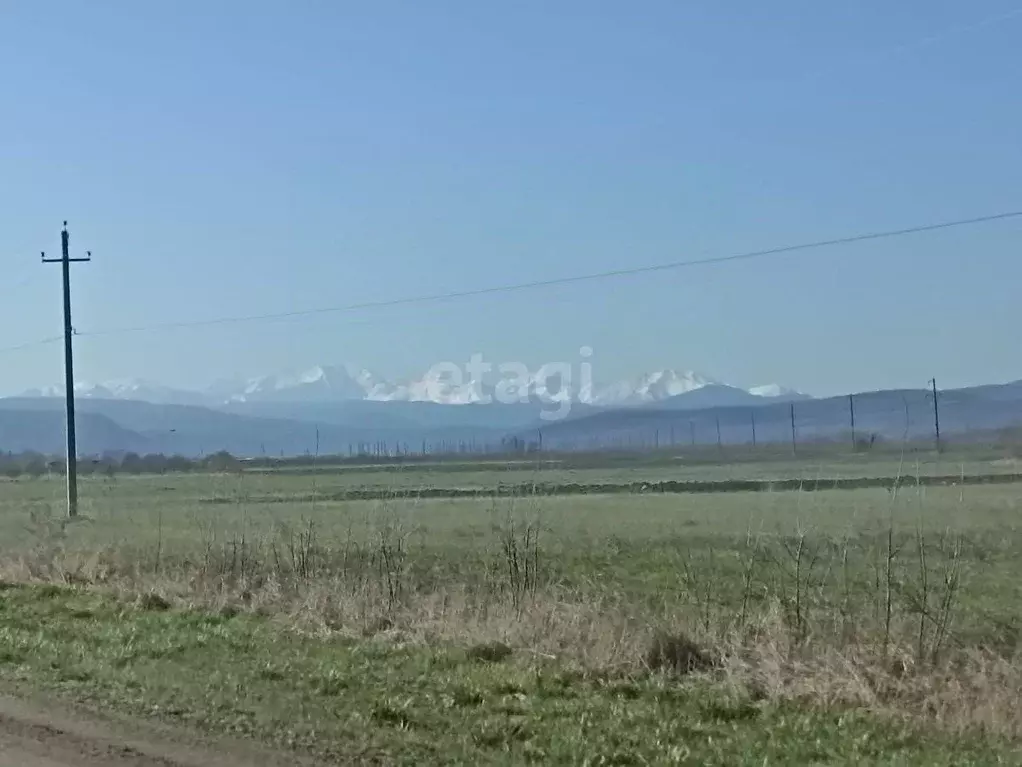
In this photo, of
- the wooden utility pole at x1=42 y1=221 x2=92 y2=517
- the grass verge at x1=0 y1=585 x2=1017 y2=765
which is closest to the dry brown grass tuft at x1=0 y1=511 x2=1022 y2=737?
the grass verge at x1=0 y1=585 x2=1017 y2=765

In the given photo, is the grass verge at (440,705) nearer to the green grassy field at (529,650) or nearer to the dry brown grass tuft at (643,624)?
the green grassy field at (529,650)

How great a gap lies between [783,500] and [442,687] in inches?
1437

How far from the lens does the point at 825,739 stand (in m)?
8.97

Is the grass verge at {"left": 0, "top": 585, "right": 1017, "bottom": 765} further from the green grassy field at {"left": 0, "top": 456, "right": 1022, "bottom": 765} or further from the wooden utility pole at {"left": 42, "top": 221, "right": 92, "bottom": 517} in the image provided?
the wooden utility pole at {"left": 42, "top": 221, "right": 92, "bottom": 517}

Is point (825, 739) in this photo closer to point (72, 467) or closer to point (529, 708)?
point (529, 708)

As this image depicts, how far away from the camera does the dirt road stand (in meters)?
8.19

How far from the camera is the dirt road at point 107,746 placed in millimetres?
8188

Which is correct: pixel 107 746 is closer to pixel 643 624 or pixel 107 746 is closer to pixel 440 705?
pixel 440 705

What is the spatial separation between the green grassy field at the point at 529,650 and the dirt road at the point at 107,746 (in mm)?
395

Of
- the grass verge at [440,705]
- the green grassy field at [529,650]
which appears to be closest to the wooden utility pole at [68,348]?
the green grassy field at [529,650]

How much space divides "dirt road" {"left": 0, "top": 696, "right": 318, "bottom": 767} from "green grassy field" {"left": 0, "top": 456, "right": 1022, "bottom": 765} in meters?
0.40

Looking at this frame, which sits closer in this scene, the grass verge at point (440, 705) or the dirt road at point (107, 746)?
the dirt road at point (107, 746)

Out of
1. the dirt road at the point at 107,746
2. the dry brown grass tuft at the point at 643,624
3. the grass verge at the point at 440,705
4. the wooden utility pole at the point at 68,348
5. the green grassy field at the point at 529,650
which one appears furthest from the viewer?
the wooden utility pole at the point at 68,348

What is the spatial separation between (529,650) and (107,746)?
517cm
